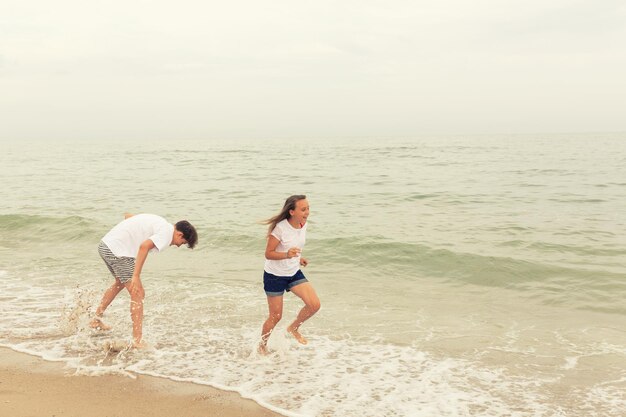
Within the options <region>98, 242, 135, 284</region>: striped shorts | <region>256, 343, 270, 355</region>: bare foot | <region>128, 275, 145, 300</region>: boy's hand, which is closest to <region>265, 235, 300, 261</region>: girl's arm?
<region>256, 343, 270, 355</region>: bare foot

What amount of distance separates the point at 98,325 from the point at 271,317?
2183mm

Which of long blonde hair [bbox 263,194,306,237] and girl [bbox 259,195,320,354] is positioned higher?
long blonde hair [bbox 263,194,306,237]

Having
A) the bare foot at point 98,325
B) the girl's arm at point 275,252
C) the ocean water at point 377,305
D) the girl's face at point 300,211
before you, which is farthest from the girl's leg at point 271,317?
the bare foot at point 98,325

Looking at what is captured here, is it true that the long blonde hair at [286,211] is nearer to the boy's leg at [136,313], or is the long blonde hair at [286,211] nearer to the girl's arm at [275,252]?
the girl's arm at [275,252]

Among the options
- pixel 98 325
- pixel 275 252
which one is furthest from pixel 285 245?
pixel 98 325

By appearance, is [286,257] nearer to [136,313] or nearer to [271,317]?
[271,317]

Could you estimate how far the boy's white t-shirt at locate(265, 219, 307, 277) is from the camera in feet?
18.1

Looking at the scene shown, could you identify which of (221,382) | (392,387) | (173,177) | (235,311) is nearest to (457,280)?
(235,311)

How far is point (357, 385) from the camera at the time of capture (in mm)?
5055

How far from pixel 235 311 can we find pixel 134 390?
2842 millimetres

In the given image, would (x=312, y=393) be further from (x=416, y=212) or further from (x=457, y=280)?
(x=416, y=212)

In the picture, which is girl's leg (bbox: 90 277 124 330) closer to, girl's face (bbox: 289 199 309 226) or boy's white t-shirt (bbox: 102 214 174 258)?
boy's white t-shirt (bbox: 102 214 174 258)

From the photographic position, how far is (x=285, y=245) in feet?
18.2

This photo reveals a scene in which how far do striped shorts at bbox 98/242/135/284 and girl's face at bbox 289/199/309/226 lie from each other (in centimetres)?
185
